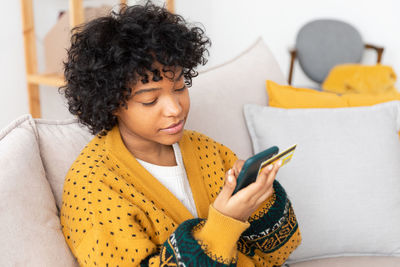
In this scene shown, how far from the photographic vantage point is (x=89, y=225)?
768 millimetres

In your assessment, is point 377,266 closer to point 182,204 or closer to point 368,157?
point 368,157

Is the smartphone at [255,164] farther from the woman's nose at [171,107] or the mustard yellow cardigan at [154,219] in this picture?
the woman's nose at [171,107]

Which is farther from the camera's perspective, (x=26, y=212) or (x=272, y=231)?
(x=272, y=231)

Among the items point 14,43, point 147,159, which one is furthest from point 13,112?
point 147,159

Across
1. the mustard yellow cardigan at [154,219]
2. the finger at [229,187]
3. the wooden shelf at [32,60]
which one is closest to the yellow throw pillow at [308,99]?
the mustard yellow cardigan at [154,219]

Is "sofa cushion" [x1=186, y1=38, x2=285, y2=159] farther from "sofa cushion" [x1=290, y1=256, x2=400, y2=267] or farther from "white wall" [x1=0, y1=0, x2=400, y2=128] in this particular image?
"white wall" [x1=0, y1=0, x2=400, y2=128]

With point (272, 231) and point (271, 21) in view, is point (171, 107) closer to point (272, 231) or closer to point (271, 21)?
point (272, 231)

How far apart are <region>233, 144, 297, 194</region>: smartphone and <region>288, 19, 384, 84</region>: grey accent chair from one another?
2.66 m

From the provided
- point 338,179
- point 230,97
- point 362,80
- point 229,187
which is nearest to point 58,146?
point 229,187

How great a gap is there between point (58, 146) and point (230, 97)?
554 millimetres

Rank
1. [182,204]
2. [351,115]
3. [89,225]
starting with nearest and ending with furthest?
[89,225]
[182,204]
[351,115]

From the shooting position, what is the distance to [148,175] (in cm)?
90

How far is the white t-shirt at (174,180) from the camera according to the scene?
0.94m

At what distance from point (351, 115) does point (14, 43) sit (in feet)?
6.23
